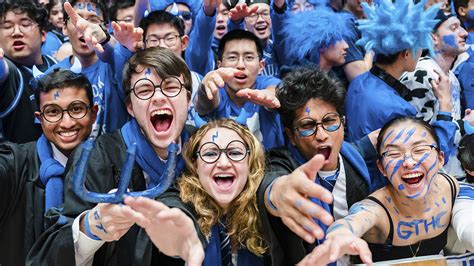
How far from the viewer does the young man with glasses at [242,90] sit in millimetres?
3436

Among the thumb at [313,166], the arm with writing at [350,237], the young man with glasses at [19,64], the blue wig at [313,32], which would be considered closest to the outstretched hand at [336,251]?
the arm with writing at [350,237]

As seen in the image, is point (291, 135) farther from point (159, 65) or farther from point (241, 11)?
point (241, 11)

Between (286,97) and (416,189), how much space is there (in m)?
0.72

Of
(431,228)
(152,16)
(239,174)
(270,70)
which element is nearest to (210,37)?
(152,16)

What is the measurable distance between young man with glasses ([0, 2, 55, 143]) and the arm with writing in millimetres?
1727

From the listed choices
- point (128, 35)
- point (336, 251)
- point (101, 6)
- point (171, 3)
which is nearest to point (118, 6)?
point (101, 6)

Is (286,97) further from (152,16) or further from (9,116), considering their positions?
(9,116)

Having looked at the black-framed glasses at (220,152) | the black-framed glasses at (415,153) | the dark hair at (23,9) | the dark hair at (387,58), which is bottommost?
the black-framed glasses at (415,153)

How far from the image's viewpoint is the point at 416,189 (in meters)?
3.24

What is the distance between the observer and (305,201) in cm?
243

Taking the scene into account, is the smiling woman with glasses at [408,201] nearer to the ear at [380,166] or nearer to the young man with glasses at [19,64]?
the ear at [380,166]

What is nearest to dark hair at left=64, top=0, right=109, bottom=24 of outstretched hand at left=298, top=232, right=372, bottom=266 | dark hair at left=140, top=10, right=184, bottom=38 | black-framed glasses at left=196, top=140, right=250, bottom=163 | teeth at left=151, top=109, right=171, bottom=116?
dark hair at left=140, top=10, right=184, bottom=38

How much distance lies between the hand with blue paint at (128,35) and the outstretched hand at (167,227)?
1.39 meters

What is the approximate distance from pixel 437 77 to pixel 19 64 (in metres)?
2.26
